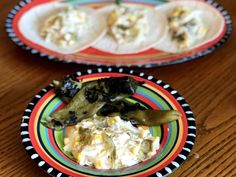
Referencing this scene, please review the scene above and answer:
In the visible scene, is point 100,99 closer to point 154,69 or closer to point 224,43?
point 154,69

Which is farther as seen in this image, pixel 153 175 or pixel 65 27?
pixel 65 27

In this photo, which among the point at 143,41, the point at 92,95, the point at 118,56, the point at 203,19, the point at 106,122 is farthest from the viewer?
the point at 203,19

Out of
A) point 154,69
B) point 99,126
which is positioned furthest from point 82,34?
point 99,126

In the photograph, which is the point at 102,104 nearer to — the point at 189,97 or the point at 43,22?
the point at 189,97

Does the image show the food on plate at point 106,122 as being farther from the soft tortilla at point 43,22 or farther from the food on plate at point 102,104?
the soft tortilla at point 43,22

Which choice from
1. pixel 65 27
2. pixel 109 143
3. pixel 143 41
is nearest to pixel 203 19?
pixel 143 41

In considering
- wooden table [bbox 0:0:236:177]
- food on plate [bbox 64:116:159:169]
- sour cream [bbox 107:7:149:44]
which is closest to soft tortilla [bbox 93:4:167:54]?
sour cream [bbox 107:7:149:44]
